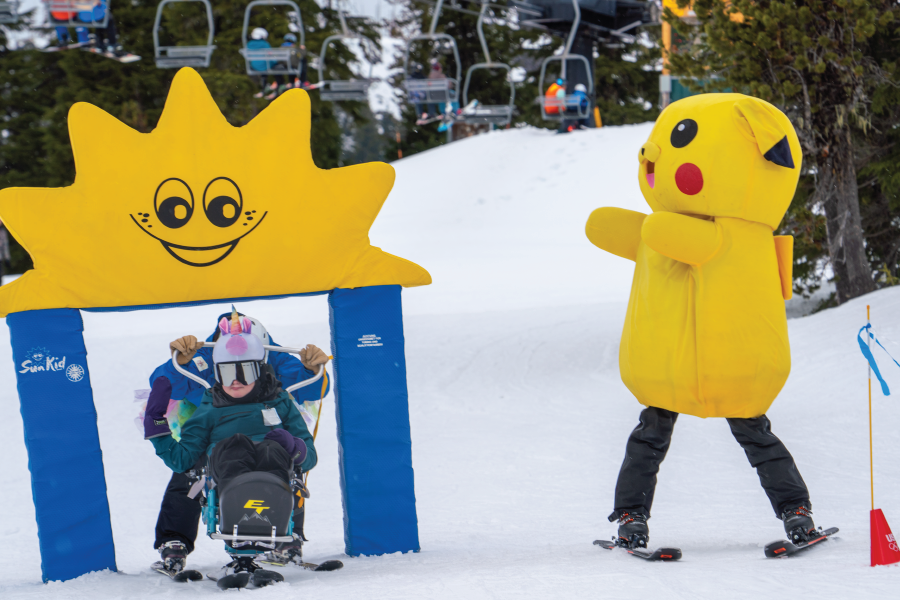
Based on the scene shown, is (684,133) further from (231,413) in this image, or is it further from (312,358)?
(231,413)

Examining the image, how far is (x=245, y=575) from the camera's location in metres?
3.74

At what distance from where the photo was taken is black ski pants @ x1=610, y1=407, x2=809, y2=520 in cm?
407

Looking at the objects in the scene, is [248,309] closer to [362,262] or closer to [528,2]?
[362,262]

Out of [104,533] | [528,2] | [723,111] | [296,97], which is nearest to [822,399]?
[723,111]

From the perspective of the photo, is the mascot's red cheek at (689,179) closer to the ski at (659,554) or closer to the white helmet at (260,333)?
the ski at (659,554)

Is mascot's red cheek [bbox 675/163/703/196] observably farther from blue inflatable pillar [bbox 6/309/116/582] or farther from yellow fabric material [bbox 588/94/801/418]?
blue inflatable pillar [bbox 6/309/116/582]

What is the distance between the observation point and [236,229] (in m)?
4.29

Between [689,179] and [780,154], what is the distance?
395mm

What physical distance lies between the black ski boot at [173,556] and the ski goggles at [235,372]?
0.87 meters

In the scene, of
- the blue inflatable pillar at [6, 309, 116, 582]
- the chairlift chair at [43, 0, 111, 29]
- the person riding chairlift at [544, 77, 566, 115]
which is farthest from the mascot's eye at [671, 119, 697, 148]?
the person riding chairlift at [544, 77, 566, 115]

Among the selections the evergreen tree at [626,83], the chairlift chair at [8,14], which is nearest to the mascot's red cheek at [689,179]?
the chairlift chair at [8,14]

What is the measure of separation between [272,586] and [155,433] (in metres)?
0.89

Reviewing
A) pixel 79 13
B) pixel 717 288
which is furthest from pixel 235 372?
pixel 79 13

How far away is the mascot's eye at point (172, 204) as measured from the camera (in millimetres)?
4227
